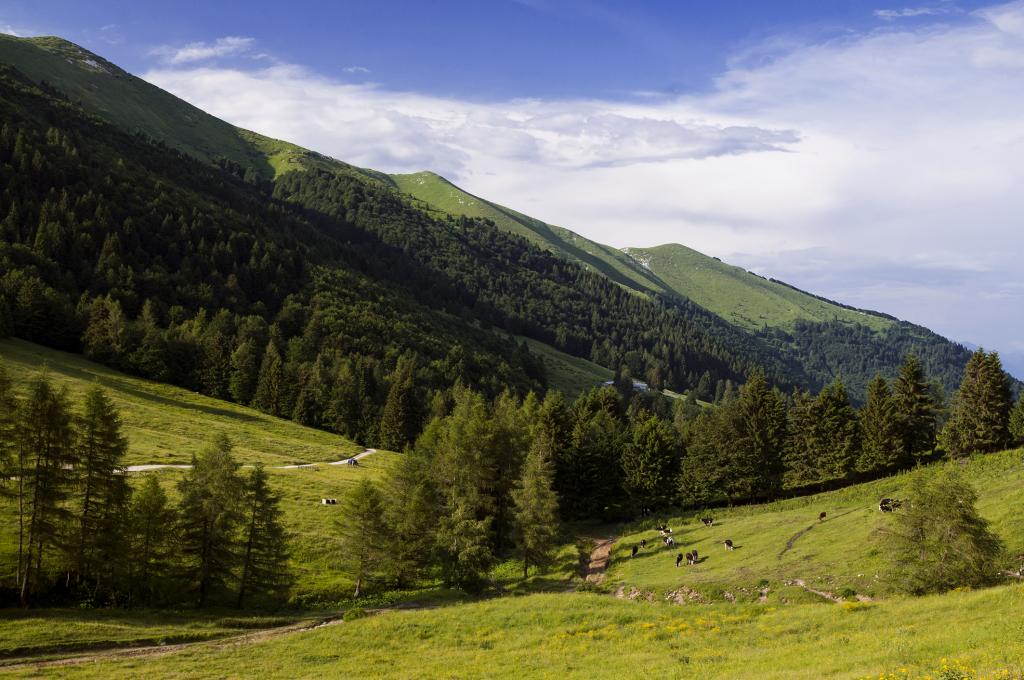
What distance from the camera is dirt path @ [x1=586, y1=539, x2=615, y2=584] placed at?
59747 millimetres

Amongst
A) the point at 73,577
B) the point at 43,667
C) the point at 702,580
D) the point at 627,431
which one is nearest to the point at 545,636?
the point at 702,580

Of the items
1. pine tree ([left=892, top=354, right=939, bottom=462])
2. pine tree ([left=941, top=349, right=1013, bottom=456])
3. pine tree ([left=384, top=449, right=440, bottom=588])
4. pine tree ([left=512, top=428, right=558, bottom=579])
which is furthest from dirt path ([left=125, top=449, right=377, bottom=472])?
pine tree ([left=941, top=349, right=1013, bottom=456])

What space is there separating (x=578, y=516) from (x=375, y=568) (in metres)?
36.9

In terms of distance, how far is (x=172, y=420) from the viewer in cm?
9031

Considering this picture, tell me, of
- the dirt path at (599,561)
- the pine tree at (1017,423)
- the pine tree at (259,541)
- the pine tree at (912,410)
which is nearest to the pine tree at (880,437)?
the pine tree at (912,410)

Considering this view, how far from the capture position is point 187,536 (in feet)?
149

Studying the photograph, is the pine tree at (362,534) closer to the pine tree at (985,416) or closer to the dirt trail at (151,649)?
the dirt trail at (151,649)

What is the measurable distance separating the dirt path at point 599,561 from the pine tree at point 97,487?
136 feet

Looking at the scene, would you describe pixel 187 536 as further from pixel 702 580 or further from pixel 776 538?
pixel 776 538

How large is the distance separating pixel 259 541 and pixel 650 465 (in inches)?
2126

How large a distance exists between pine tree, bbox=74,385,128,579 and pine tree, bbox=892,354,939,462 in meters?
88.8

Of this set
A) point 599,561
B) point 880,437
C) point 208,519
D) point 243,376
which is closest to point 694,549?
point 599,561

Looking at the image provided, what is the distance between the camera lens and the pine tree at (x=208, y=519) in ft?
150

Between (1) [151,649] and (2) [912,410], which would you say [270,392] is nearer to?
(1) [151,649]
